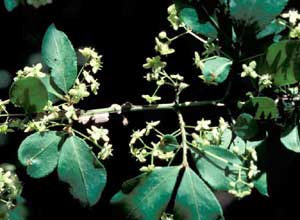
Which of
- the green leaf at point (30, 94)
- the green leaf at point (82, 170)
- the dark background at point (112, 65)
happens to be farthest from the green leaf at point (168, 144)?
the dark background at point (112, 65)

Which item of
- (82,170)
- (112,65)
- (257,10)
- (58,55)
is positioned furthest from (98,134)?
(112,65)

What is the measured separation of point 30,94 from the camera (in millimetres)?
1163

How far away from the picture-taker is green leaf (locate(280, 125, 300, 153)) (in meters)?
1.19

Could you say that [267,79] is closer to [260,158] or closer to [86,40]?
[260,158]

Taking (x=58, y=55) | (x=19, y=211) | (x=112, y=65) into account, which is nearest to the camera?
(x=58, y=55)

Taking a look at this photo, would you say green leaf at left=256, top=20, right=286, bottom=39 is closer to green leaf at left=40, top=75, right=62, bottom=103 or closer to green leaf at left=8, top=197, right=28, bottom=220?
green leaf at left=40, top=75, right=62, bottom=103

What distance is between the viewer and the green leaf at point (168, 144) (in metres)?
1.15

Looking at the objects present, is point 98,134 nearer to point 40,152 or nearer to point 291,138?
point 40,152

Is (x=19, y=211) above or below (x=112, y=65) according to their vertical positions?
below

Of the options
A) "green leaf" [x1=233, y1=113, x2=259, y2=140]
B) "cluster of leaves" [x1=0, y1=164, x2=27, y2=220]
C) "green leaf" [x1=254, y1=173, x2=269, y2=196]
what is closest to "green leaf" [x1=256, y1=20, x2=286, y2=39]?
"green leaf" [x1=233, y1=113, x2=259, y2=140]

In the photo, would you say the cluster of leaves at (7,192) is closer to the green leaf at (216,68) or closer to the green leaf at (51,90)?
the green leaf at (51,90)

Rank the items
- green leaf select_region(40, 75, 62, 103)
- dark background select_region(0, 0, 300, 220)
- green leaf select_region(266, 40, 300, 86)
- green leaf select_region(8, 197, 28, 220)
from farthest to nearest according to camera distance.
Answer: dark background select_region(0, 0, 300, 220)
green leaf select_region(8, 197, 28, 220)
green leaf select_region(40, 75, 62, 103)
green leaf select_region(266, 40, 300, 86)

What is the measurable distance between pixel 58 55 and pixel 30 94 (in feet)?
0.42

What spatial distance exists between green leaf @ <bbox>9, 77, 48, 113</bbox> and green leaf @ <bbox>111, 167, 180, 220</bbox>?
23cm
